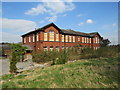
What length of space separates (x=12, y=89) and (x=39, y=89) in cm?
134

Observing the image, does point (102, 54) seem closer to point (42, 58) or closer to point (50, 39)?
point (42, 58)

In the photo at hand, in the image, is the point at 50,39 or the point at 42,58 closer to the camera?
the point at 42,58

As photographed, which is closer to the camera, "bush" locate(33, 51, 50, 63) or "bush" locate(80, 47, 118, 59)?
"bush" locate(33, 51, 50, 63)

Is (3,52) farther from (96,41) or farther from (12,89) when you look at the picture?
(96,41)

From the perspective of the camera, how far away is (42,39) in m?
20.0

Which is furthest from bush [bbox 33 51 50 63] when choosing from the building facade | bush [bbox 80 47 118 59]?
bush [bbox 80 47 118 59]

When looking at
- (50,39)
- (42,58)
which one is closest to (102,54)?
(42,58)

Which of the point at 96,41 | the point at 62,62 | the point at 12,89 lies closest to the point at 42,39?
the point at 62,62

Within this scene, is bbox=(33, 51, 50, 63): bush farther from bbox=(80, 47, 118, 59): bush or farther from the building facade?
bbox=(80, 47, 118, 59): bush

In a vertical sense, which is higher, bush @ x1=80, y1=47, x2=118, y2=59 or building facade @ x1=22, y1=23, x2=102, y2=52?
building facade @ x1=22, y1=23, x2=102, y2=52

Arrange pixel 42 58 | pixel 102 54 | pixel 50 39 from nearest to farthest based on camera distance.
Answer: pixel 42 58 → pixel 102 54 → pixel 50 39

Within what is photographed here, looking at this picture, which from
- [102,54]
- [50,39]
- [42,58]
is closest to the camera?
[42,58]

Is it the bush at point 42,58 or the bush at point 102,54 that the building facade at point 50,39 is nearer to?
the bush at point 42,58

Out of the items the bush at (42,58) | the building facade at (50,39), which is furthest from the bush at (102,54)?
the building facade at (50,39)
